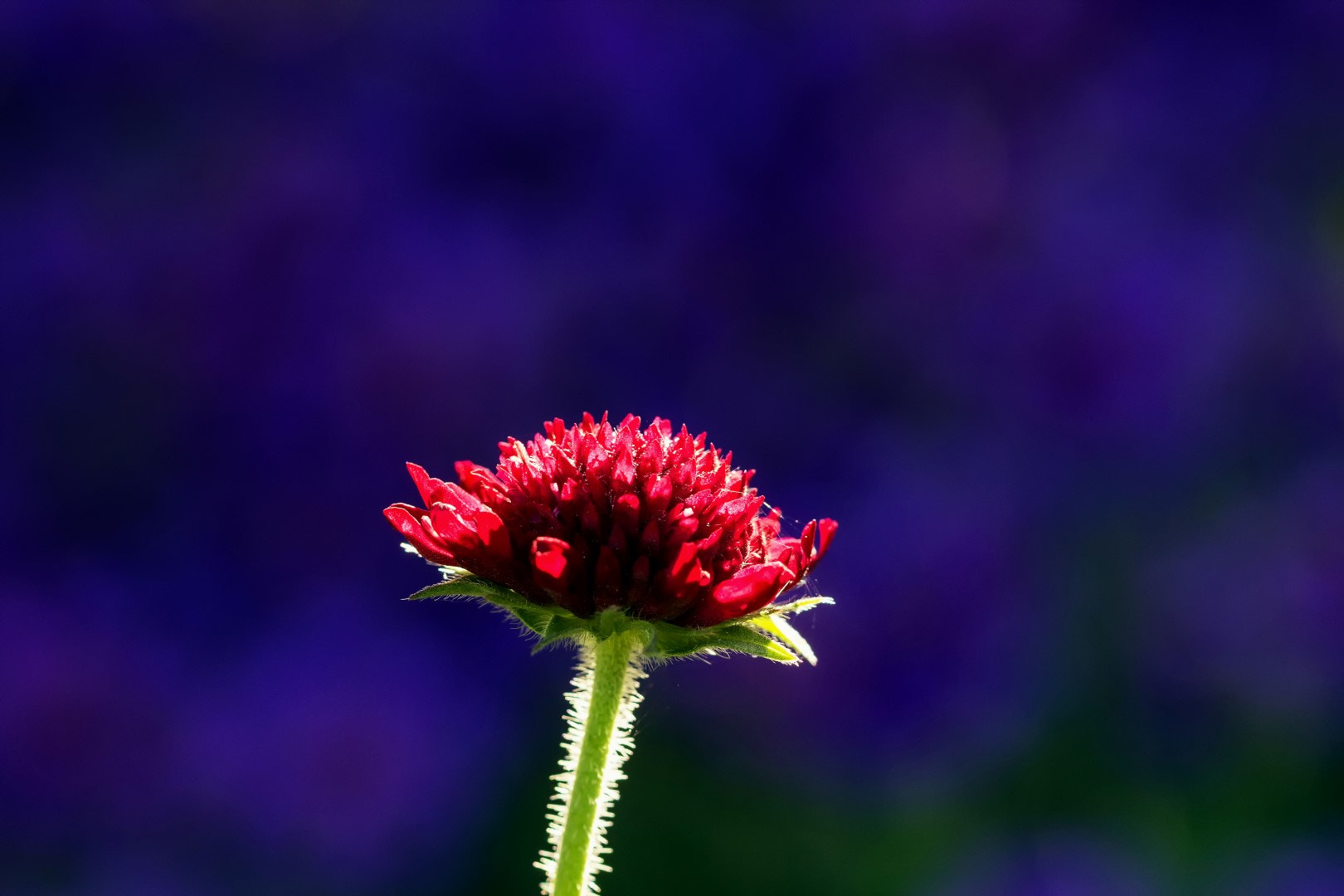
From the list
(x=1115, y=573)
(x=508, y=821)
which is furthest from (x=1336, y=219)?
(x=508, y=821)

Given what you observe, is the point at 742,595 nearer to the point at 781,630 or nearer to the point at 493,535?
the point at 781,630

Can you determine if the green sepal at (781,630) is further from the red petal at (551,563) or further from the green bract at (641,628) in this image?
the red petal at (551,563)

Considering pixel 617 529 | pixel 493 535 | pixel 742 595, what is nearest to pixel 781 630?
Result: pixel 742 595

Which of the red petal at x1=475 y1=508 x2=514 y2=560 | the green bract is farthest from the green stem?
the red petal at x1=475 y1=508 x2=514 y2=560

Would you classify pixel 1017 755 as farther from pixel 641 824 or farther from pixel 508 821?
pixel 508 821

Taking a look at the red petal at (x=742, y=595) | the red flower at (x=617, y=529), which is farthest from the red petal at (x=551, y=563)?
the red petal at (x=742, y=595)

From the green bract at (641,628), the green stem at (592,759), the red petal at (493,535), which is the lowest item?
the green stem at (592,759)
